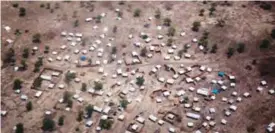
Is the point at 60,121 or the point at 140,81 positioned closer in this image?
the point at 60,121

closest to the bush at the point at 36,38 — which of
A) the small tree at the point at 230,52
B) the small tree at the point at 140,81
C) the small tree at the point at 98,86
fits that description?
the small tree at the point at 98,86

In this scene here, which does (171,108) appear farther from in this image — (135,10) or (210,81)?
(135,10)

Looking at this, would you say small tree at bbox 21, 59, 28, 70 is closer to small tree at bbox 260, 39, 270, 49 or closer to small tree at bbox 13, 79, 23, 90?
small tree at bbox 13, 79, 23, 90

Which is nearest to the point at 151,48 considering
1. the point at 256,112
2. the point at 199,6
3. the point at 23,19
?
the point at 199,6

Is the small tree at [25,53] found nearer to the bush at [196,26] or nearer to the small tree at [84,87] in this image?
the small tree at [84,87]

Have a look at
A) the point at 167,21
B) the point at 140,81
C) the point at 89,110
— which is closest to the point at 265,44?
the point at 167,21

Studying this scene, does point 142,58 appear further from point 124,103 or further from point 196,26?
point 196,26

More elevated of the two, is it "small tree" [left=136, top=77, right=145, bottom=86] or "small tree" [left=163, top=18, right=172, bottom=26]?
"small tree" [left=163, top=18, right=172, bottom=26]

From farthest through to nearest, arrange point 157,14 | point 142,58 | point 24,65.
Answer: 1. point 157,14
2. point 142,58
3. point 24,65

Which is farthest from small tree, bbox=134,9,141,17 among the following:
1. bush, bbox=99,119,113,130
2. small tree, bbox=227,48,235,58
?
bush, bbox=99,119,113,130
